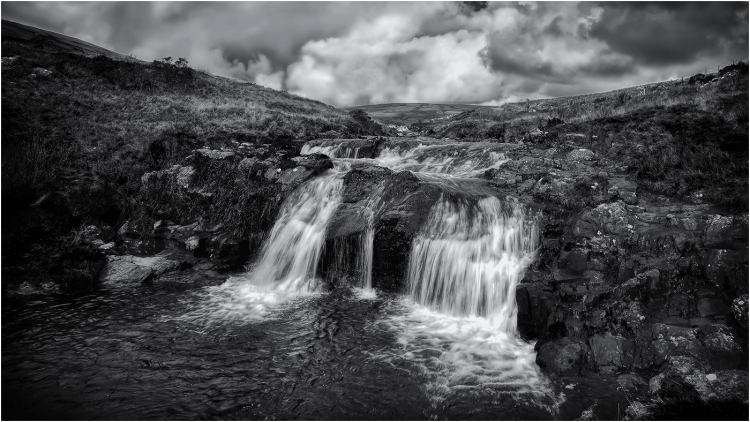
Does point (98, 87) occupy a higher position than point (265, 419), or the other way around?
point (98, 87)

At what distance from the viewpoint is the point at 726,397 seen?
18.2 ft

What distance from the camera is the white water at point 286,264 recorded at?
32.8ft

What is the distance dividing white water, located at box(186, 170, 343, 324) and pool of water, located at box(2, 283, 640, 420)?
21.0 inches

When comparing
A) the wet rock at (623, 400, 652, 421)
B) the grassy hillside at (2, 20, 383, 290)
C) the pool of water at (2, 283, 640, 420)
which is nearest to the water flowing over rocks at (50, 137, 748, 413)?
the wet rock at (623, 400, 652, 421)

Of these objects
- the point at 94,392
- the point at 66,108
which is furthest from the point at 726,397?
the point at 66,108

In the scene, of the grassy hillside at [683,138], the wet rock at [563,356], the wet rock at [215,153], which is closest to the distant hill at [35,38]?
the wet rock at [215,153]

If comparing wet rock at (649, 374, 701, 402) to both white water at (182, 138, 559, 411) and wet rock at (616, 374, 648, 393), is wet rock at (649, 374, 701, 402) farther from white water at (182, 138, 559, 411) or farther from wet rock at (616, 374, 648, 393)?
white water at (182, 138, 559, 411)

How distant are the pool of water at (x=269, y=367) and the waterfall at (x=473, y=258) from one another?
55 centimetres

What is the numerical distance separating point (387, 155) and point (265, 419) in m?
14.6

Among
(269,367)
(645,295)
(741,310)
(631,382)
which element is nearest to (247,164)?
(269,367)

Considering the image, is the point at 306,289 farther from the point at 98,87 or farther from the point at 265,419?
the point at 98,87

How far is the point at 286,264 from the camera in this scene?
12.1 m

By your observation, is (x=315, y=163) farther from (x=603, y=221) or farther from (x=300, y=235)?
(x=603, y=221)

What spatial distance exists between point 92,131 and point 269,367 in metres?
17.7
